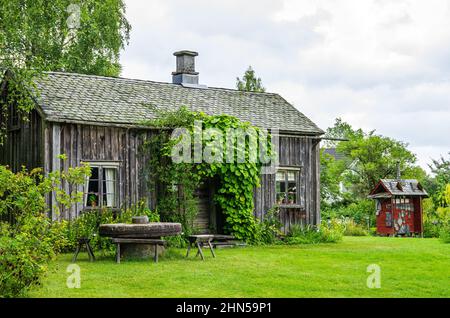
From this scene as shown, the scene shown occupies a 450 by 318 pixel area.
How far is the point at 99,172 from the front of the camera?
695 inches

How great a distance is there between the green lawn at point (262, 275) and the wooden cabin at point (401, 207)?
32.1 feet

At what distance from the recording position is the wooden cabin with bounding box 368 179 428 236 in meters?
26.1

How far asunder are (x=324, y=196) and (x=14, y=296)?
23.6m

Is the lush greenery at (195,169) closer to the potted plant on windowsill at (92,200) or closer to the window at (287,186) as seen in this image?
the potted plant on windowsill at (92,200)

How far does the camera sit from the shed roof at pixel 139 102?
58.1ft

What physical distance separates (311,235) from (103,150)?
6.95 meters

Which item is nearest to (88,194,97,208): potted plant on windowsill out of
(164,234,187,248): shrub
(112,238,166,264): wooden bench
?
(164,234,187,248): shrub

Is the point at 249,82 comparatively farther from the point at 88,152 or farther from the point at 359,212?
the point at 88,152

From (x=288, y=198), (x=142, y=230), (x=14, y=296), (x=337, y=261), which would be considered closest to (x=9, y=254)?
(x=14, y=296)

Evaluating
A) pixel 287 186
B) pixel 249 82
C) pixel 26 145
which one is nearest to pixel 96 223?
pixel 26 145

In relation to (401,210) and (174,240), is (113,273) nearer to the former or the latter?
(174,240)

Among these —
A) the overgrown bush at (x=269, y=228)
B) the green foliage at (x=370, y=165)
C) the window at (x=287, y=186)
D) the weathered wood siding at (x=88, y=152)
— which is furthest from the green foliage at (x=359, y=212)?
the weathered wood siding at (x=88, y=152)

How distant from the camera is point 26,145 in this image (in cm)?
1800

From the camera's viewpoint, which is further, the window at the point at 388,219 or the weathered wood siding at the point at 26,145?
the window at the point at 388,219
